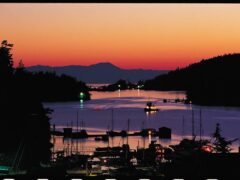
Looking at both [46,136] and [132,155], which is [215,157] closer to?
[46,136]

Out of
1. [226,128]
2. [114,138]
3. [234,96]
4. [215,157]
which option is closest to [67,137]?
[114,138]

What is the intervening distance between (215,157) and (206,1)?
119 cm

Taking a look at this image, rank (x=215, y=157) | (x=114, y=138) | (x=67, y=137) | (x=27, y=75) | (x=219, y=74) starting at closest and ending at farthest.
A: (x=215, y=157) < (x=27, y=75) < (x=67, y=137) < (x=114, y=138) < (x=219, y=74)

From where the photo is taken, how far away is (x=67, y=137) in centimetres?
2983

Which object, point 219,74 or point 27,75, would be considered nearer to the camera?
point 27,75

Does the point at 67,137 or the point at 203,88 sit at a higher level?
the point at 203,88

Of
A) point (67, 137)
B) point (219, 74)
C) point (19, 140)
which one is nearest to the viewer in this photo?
point (19, 140)

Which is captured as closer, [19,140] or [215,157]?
[215,157]

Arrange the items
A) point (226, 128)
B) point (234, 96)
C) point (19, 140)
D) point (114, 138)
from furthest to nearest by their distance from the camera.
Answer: point (234, 96) < point (226, 128) < point (114, 138) < point (19, 140)

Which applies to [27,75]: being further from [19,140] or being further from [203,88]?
[203,88]

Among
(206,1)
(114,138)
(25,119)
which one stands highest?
(206,1)

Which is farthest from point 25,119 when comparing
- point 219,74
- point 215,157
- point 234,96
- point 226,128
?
point 234,96

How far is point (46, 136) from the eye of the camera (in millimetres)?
12055

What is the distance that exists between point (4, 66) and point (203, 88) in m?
50.1
